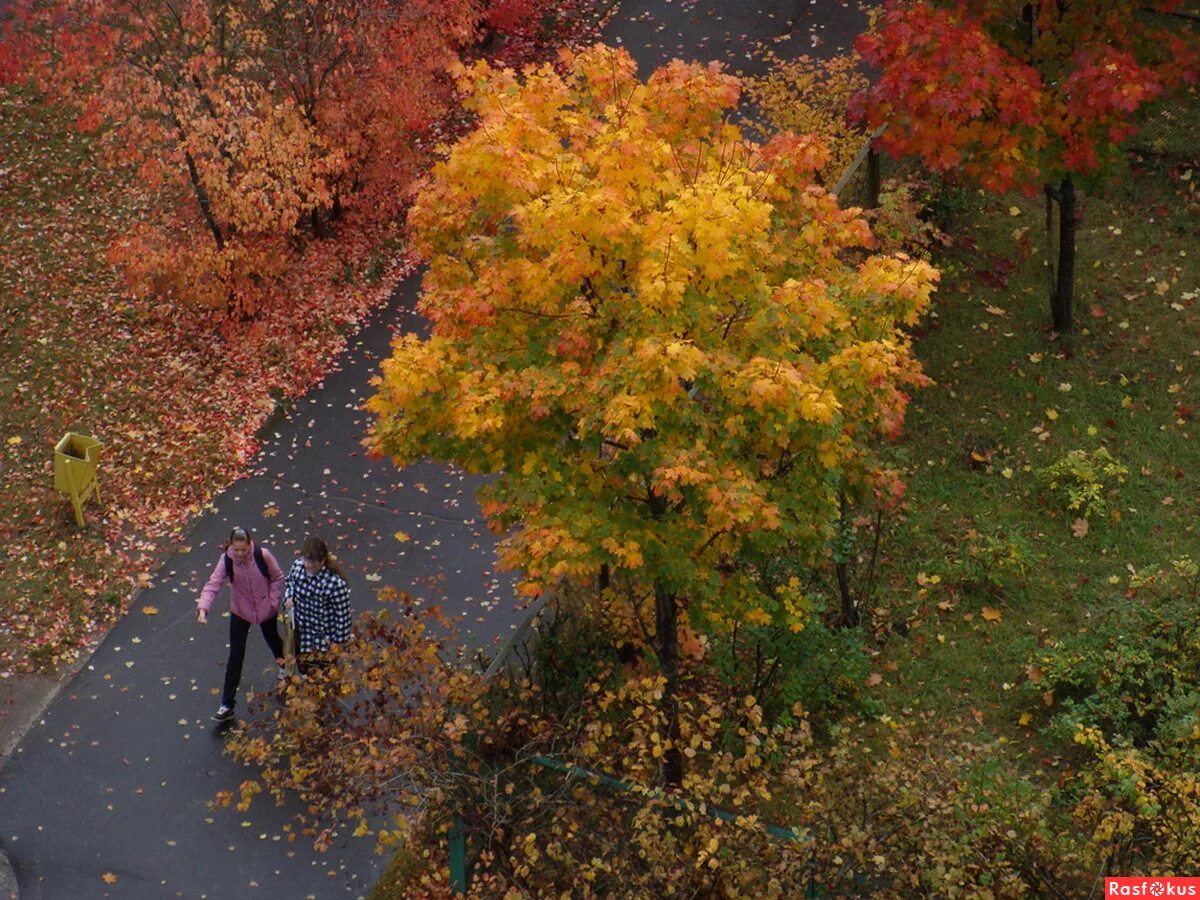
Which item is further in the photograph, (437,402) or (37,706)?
(37,706)

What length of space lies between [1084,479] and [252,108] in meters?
10.1

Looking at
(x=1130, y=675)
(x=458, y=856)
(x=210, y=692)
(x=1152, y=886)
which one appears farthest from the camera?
(x=210, y=692)

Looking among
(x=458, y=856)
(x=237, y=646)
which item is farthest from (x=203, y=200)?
(x=458, y=856)

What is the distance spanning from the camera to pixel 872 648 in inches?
416

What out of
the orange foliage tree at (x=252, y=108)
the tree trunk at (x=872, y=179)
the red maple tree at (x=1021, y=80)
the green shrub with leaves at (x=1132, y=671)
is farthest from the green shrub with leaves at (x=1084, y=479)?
the orange foliage tree at (x=252, y=108)

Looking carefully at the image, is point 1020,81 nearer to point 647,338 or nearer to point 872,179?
point 872,179

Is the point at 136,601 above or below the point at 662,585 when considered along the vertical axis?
below

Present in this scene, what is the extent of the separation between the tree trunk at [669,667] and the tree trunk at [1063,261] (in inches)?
252

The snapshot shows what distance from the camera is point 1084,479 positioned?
11531 millimetres

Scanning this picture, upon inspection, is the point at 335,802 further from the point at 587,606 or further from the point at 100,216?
the point at 100,216

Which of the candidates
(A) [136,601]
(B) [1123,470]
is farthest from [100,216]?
(B) [1123,470]

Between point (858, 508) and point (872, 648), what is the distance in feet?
6.09

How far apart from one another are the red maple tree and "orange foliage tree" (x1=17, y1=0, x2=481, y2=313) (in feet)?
21.5

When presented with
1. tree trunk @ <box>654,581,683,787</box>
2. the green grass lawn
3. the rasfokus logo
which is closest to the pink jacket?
tree trunk @ <box>654,581,683,787</box>
